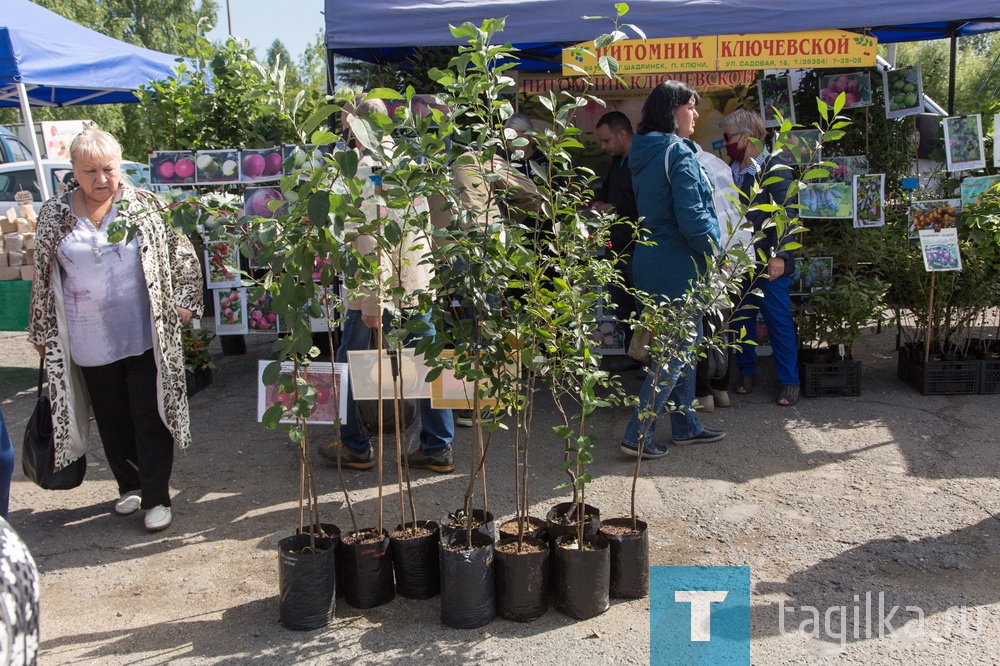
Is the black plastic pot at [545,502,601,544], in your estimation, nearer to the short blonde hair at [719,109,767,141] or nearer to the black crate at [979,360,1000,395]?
the short blonde hair at [719,109,767,141]

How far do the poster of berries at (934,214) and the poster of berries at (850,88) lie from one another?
81 centimetres

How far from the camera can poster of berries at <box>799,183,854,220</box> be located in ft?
18.6

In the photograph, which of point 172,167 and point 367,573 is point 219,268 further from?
point 367,573

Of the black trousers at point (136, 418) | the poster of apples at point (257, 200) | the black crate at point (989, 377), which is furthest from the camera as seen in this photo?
the black crate at point (989, 377)

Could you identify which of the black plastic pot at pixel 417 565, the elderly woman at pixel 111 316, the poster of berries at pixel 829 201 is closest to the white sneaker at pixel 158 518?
the elderly woman at pixel 111 316

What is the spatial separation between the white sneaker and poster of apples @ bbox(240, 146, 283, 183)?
2.47 meters

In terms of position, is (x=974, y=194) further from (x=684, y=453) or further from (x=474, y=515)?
(x=474, y=515)

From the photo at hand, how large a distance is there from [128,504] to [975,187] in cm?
531

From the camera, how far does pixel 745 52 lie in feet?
17.2

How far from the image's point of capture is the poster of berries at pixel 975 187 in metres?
5.43

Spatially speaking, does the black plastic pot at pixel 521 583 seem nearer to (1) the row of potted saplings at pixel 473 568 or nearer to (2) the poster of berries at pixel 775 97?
(1) the row of potted saplings at pixel 473 568

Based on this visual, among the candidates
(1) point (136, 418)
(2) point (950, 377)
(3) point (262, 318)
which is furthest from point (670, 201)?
(3) point (262, 318)

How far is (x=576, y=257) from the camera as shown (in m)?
2.98

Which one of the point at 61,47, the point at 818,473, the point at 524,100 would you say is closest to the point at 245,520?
the point at 818,473
